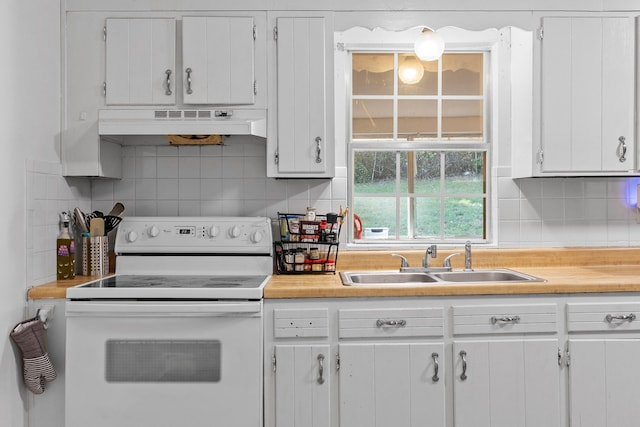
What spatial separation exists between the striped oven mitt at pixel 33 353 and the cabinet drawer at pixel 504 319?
172cm

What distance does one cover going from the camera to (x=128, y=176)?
9.70 feet

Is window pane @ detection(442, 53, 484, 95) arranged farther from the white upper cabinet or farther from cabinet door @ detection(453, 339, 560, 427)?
cabinet door @ detection(453, 339, 560, 427)

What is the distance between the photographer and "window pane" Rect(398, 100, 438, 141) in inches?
122

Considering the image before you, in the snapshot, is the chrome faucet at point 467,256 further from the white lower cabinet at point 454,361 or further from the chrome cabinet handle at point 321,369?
the chrome cabinet handle at point 321,369

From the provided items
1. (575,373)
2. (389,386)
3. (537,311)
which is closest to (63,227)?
(389,386)

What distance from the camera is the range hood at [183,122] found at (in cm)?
246

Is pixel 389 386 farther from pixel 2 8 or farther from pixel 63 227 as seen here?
pixel 2 8

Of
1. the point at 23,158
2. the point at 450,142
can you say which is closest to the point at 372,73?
the point at 450,142

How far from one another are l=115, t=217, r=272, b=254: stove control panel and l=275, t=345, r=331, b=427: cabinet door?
62 cm

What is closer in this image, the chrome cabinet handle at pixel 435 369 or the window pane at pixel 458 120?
the chrome cabinet handle at pixel 435 369

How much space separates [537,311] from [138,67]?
2.16 m

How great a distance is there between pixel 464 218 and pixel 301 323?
1317 millimetres

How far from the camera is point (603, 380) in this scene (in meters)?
2.33

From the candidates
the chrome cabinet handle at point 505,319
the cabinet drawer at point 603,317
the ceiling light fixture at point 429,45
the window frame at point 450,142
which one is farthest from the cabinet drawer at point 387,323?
the ceiling light fixture at point 429,45
